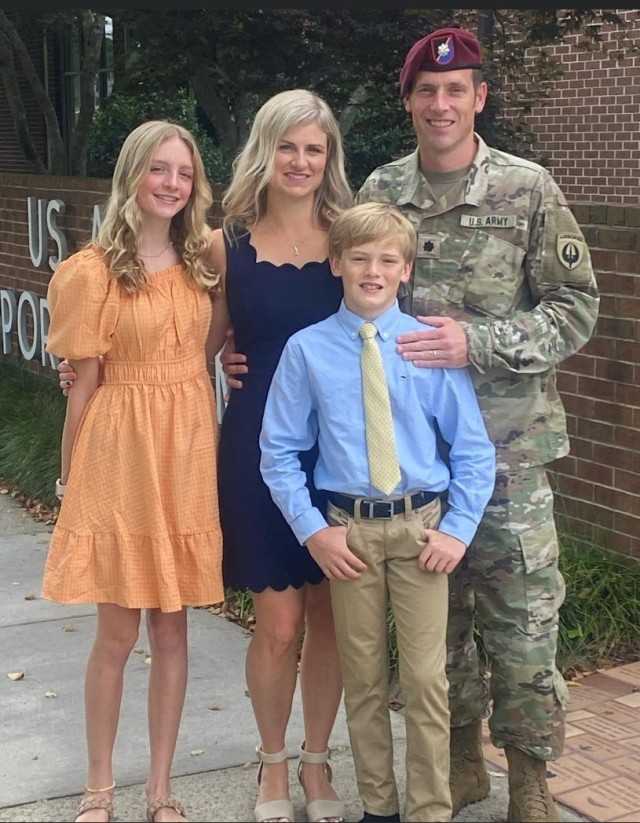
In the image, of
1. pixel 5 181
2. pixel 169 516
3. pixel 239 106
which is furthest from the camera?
pixel 5 181

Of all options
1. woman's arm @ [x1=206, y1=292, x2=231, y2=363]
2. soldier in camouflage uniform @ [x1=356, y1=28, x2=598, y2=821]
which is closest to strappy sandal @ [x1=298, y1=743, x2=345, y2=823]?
soldier in camouflage uniform @ [x1=356, y1=28, x2=598, y2=821]

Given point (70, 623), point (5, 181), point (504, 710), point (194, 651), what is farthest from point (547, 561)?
point (5, 181)

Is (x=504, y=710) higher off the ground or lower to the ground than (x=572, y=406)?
lower

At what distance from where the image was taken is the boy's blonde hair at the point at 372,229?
2910 millimetres

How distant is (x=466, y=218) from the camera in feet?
10.2

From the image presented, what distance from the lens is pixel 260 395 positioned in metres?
3.19

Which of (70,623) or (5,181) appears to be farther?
(5,181)

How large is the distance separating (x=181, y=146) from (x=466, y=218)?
0.79m

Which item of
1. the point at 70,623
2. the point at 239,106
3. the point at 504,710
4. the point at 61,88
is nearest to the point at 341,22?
the point at 239,106

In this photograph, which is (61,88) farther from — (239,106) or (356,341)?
(356,341)

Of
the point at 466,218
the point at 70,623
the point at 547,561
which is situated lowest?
the point at 70,623

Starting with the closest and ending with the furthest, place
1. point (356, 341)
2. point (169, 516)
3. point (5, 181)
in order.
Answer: point (356, 341) → point (169, 516) → point (5, 181)

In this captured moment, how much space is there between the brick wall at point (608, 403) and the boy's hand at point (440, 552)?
2.23 meters

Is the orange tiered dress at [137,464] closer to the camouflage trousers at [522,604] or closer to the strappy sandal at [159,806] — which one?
the strappy sandal at [159,806]
